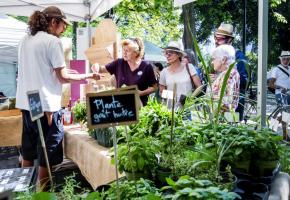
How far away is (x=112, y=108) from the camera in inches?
52.8

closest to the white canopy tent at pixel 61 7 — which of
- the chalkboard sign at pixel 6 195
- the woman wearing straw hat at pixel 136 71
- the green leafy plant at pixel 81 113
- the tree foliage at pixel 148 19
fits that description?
the woman wearing straw hat at pixel 136 71

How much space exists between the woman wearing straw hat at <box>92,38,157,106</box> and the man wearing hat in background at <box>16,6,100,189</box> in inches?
25.0

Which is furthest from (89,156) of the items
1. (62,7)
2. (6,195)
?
(62,7)

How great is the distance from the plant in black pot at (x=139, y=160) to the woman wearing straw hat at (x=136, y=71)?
1.58 meters

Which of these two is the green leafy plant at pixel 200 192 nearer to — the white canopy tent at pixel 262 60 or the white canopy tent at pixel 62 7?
the white canopy tent at pixel 262 60

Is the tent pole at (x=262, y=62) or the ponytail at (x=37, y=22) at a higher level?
the ponytail at (x=37, y=22)

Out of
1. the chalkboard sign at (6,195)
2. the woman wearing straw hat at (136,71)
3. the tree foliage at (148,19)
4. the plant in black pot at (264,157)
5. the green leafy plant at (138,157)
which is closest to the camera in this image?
the chalkboard sign at (6,195)

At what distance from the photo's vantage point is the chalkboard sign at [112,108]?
1.34m

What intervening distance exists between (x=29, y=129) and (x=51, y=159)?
284 mm

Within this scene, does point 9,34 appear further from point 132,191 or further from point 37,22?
point 132,191

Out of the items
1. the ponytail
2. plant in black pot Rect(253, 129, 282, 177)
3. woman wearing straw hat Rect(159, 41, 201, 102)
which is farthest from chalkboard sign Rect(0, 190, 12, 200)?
woman wearing straw hat Rect(159, 41, 201, 102)

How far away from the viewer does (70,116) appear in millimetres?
3766

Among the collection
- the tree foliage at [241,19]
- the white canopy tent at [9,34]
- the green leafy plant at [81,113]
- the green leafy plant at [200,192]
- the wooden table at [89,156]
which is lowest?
the wooden table at [89,156]

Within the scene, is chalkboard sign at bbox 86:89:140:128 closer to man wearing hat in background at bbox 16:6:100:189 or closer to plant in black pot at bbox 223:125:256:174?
plant in black pot at bbox 223:125:256:174
